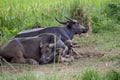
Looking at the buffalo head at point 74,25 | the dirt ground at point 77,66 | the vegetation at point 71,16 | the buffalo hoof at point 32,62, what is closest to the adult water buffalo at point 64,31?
the buffalo head at point 74,25

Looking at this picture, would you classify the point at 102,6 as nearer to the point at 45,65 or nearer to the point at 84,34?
the point at 84,34

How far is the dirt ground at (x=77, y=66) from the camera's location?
8773 mm

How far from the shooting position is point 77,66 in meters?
9.36

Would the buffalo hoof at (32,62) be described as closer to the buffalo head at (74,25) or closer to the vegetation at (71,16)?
the vegetation at (71,16)

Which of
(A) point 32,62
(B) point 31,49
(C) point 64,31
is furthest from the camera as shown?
(C) point 64,31

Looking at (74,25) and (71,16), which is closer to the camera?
(74,25)

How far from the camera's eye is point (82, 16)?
13.8 metres

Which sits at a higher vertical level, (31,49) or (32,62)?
(31,49)

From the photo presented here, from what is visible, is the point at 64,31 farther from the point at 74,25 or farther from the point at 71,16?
the point at 71,16

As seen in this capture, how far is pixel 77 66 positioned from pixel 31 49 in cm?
127

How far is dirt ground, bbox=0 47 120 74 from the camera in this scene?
28.8 ft

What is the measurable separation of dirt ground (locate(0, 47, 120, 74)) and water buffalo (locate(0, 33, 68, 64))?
10.1 inches

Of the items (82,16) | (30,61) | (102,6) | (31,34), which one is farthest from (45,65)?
(102,6)

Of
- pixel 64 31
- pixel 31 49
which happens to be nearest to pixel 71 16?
pixel 64 31
